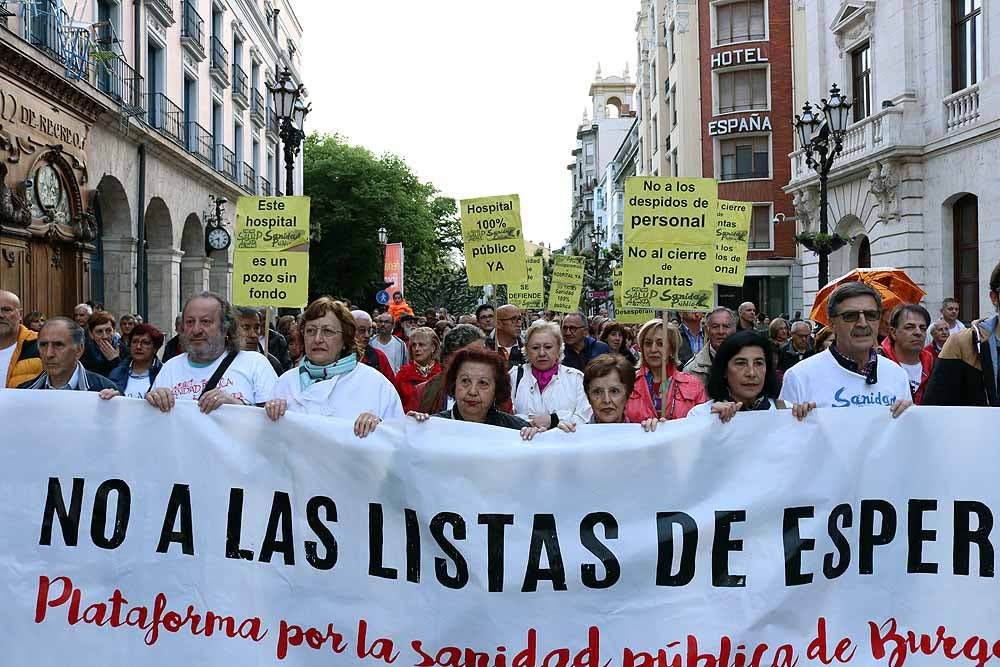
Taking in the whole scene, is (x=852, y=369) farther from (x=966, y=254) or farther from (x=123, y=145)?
(x=123, y=145)

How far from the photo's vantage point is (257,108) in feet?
124

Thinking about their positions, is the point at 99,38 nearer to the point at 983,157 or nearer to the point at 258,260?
the point at 258,260

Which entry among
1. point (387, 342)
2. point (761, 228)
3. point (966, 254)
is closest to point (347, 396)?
point (387, 342)

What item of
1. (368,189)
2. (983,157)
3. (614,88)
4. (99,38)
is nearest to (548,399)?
(983,157)

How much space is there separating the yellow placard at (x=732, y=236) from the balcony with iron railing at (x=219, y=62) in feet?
74.7

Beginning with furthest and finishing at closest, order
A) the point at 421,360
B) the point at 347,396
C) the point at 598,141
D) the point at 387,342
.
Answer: the point at 598,141 → the point at 387,342 → the point at 421,360 → the point at 347,396

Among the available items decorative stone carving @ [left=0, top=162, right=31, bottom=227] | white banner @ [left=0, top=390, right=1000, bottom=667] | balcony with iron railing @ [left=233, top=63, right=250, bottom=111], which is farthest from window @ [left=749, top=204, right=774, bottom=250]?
white banner @ [left=0, top=390, right=1000, bottom=667]

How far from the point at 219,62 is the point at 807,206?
54.5 ft

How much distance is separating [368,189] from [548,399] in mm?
47481

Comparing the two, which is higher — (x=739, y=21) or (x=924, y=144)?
(x=739, y=21)

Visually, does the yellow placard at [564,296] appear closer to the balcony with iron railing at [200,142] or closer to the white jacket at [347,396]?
the white jacket at [347,396]

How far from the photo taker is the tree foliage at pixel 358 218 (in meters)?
51.7

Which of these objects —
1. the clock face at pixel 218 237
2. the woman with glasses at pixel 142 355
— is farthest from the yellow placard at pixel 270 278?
the clock face at pixel 218 237

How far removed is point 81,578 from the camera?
178 inches
